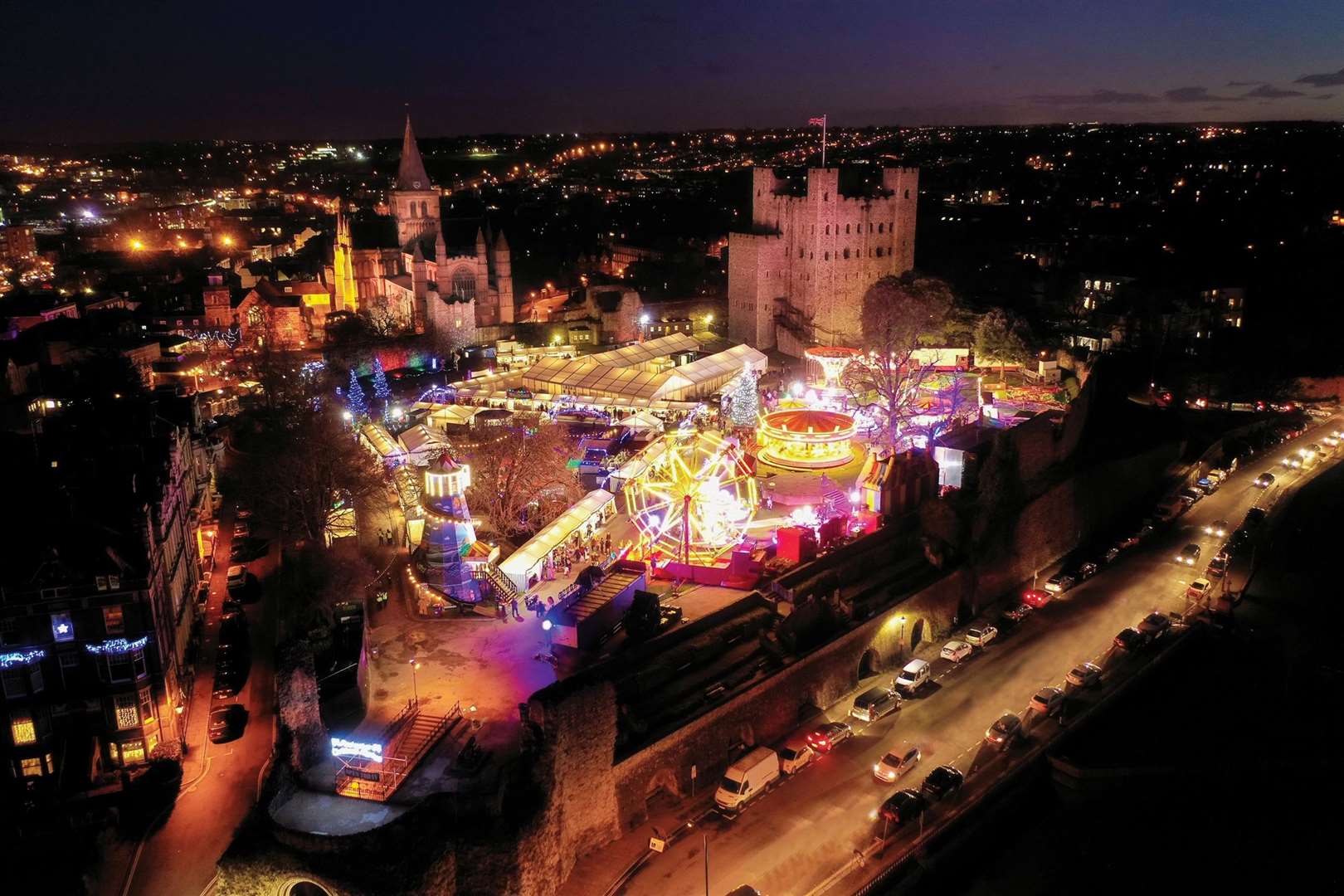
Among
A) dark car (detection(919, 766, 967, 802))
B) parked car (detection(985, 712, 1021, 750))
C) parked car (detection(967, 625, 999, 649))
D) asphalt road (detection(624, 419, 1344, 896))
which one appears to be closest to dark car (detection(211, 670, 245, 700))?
asphalt road (detection(624, 419, 1344, 896))

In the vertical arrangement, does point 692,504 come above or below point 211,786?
above

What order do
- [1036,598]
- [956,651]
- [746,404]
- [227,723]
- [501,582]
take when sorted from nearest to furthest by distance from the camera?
[227,723] → [956,651] → [501,582] → [1036,598] → [746,404]

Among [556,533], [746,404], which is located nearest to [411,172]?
[746,404]

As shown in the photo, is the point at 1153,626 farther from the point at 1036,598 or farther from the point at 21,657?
the point at 21,657

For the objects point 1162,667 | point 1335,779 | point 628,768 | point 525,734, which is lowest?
point 1335,779

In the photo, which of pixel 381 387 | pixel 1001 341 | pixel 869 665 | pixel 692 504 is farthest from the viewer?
pixel 1001 341

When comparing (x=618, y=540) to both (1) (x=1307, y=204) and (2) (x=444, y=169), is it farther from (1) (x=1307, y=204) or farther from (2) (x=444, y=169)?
(2) (x=444, y=169)

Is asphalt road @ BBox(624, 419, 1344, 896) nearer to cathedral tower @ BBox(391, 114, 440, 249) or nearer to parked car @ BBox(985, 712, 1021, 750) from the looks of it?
parked car @ BBox(985, 712, 1021, 750)

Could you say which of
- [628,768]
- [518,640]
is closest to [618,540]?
[518,640]

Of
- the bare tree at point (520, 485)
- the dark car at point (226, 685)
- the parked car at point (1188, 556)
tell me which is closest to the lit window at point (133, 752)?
the dark car at point (226, 685)
